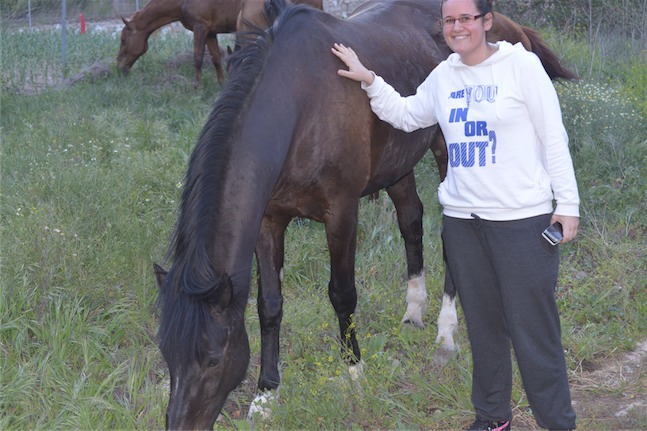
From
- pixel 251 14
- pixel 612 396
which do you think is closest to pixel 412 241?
pixel 612 396

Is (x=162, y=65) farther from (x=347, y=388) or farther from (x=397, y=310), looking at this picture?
(x=347, y=388)

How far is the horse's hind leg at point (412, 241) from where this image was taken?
4789mm

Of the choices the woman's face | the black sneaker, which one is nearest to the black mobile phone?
the woman's face

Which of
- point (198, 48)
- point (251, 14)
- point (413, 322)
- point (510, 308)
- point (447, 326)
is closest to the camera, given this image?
point (510, 308)

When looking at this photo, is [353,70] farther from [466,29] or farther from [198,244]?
[198,244]

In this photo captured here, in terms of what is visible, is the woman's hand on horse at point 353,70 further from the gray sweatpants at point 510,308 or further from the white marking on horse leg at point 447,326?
the white marking on horse leg at point 447,326

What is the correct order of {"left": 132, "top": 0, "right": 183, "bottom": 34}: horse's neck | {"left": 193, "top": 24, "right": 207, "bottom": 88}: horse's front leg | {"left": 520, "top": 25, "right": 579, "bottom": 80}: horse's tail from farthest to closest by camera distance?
{"left": 132, "top": 0, "right": 183, "bottom": 34}: horse's neck → {"left": 193, "top": 24, "right": 207, "bottom": 88}: horse's front leg → {"left": 520, "top": 25, "right": 579, "bottom": 80}: horse's tail

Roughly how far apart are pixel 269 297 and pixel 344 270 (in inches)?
15.7

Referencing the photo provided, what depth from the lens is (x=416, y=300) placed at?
480cm

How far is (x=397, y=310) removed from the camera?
4.80 m

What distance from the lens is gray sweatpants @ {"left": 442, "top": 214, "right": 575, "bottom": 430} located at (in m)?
2.96

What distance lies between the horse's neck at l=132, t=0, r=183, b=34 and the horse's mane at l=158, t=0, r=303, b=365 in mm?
8955

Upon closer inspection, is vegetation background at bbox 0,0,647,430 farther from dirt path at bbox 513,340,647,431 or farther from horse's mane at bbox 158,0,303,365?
horse's mane at bbox 158,0,303,365

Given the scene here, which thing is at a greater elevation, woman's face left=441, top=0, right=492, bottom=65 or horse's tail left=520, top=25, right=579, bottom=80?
woman's face left=441, top=0, right=492, bottom=65
